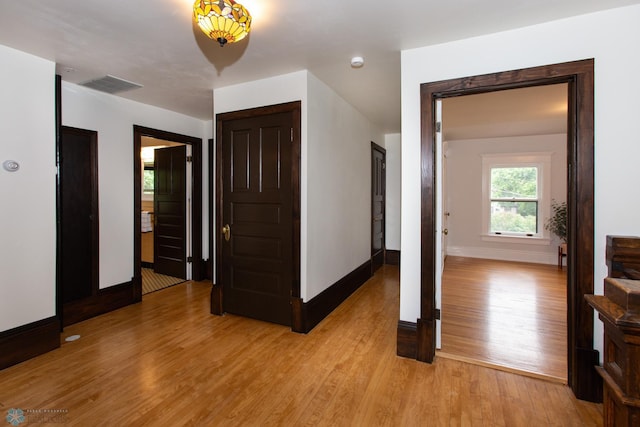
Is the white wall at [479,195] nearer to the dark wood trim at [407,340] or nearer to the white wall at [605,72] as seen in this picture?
the white wall at [605,72]

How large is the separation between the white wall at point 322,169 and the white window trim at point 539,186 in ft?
11.8

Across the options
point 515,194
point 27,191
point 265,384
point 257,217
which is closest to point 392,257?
point 515,194

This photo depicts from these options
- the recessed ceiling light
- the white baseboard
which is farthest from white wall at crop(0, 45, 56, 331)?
the white baseboard

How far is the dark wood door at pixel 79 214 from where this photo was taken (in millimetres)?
3197

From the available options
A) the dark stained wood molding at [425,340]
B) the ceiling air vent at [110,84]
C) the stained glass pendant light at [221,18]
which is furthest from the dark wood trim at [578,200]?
the ceiling air vent at [110,84]

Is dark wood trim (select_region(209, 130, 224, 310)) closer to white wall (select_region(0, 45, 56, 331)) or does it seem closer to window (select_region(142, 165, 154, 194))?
white wall (select_region(0, 45, 56, 331))

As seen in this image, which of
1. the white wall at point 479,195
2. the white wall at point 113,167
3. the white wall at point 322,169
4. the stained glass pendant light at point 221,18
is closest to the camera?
the stained glass pendant light at point 221,18

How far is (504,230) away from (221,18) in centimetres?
666

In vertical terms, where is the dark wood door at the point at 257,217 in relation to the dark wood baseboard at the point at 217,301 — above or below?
above

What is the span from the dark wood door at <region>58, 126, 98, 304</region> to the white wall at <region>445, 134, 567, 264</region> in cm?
629

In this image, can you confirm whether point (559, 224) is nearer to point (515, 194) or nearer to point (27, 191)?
point (515, 194)

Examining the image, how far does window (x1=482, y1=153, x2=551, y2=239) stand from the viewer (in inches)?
239

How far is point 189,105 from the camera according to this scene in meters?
4.02

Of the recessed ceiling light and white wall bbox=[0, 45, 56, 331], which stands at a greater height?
the recessed ceiling light
